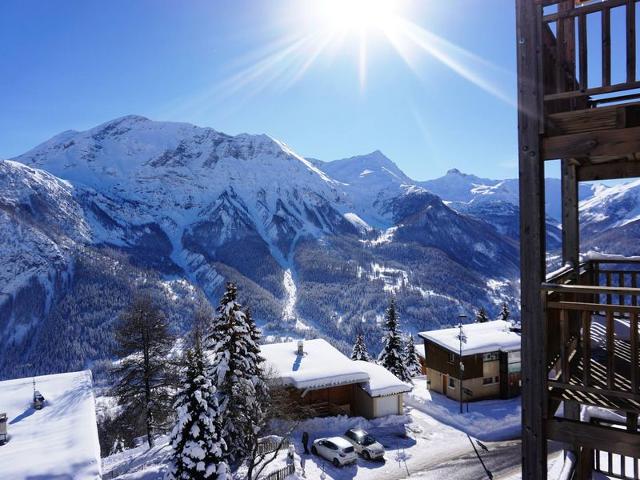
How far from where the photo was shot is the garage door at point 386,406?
28.5 metres

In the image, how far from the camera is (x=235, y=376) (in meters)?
21.2

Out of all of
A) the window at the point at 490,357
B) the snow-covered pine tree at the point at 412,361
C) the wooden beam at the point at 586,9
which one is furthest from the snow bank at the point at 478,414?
the wooden beam at the point at 586,9

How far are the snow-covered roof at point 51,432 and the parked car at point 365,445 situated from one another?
43.2ft

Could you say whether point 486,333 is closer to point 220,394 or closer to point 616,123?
point 220,394

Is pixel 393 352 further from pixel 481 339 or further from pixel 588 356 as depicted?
pixel 588 356

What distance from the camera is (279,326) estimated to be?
7564 inches

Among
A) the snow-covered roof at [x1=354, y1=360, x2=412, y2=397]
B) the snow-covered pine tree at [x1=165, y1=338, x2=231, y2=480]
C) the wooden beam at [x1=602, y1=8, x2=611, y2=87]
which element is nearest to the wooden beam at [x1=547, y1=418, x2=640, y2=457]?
the wooden beam at [x1=602, y1=8, x2=611, y2=87]

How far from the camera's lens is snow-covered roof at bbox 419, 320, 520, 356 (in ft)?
106

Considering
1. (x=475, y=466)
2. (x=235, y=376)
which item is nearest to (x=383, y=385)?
(x=475, y=466)

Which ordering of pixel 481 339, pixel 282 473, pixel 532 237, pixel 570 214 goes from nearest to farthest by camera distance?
pixel 532 237, pixel 570 214, pixel 282 473, pixel 481 339

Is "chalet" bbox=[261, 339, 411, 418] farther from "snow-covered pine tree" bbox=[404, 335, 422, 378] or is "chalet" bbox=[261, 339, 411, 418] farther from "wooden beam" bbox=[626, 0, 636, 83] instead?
"wooden beam" bbox=[626, 0, 636, 83]

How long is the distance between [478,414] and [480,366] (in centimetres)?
414

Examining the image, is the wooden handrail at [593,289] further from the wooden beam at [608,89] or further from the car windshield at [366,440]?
the car windshield at [366,440]

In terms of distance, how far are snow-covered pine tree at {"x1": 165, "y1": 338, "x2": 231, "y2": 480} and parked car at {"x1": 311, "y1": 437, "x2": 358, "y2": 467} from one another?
23.4ft
